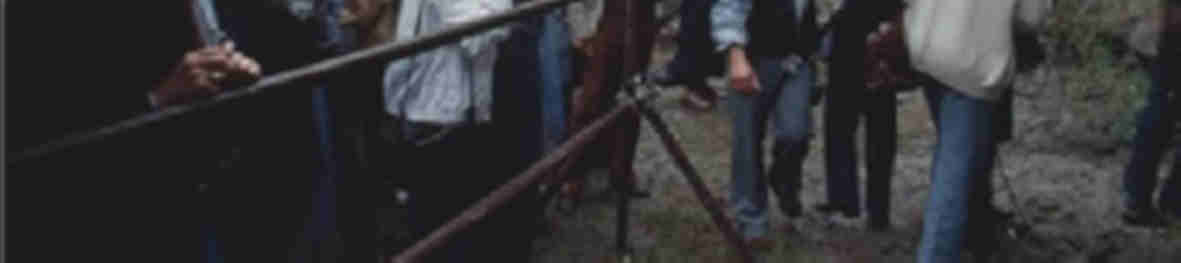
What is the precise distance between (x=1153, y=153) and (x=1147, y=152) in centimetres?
2

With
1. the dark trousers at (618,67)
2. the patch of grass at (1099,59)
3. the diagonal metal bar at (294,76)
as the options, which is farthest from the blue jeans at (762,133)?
the patch of grass at (1099,59)

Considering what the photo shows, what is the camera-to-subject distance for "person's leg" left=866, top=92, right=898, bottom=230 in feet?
17.9

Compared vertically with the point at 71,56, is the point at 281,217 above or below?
below

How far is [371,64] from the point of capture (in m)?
2.82

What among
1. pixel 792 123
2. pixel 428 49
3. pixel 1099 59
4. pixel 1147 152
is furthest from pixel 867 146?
pixel 428 49

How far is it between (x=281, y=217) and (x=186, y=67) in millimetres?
1904

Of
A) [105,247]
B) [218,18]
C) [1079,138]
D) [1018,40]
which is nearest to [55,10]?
[105,247]

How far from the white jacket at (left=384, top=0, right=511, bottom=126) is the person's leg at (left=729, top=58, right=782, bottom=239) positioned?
1201mm

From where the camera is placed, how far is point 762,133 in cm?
564

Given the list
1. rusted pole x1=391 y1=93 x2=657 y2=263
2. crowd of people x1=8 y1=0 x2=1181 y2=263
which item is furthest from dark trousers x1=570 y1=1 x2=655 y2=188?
rusted pole x1=391 y1=93 x2=657 y2=263

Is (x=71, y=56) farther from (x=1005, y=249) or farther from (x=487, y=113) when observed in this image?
(x=1005, y=249)

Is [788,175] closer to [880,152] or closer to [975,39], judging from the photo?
[880,152]

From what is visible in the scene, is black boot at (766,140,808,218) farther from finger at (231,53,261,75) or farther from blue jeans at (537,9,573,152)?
finger at (231,53,261,75)

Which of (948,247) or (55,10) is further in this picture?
(948,247)
